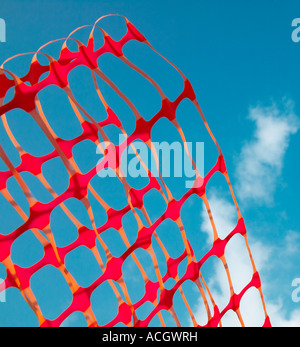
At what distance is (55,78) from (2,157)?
4005 millimetres

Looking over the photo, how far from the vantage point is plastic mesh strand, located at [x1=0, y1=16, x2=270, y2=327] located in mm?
14969

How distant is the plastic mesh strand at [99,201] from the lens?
589 inches

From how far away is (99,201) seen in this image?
65.9ft

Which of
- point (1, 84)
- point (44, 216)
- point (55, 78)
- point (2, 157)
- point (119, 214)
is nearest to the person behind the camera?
point (2, 157)

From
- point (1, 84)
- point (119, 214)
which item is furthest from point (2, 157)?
point (119, 214)

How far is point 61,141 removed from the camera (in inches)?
726

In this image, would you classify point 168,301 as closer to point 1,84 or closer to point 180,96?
point 180,96

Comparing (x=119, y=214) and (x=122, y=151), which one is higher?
(x=122, y=151)

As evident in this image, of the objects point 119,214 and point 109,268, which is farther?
point 119,214
